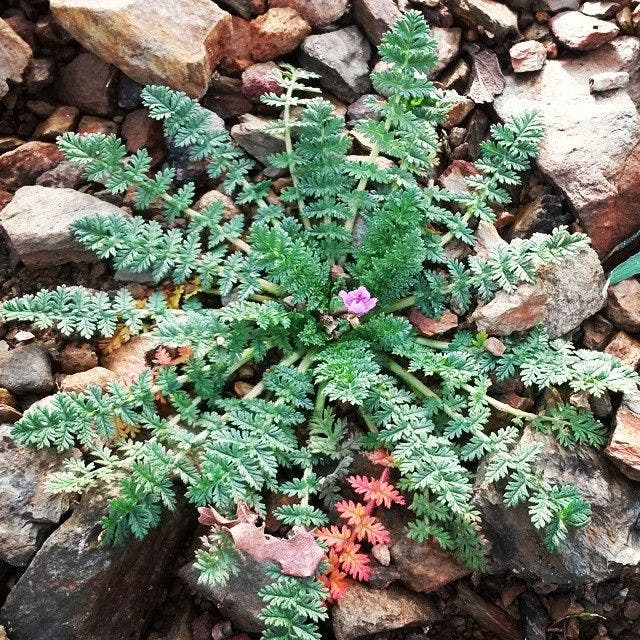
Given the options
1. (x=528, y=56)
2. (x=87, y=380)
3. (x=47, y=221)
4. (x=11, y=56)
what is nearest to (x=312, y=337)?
(x=87, y=380)

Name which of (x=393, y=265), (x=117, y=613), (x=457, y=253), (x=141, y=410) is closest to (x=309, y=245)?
(x=393, y=265)

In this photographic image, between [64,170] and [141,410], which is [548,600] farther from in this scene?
[64,170]

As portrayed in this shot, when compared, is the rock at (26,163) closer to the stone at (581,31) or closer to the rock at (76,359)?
the rock at (76,359)

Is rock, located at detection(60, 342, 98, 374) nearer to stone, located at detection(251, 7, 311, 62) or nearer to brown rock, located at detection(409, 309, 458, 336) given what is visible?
brown rock, located at detection(409, 309, 458, 336)

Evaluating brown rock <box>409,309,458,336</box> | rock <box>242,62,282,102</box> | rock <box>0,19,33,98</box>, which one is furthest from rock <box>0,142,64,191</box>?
brown rock <box>409,309,458,336</box>

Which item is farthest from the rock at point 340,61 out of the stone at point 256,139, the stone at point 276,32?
the stone at point 256,139
